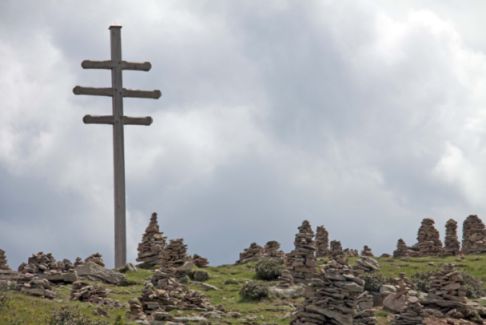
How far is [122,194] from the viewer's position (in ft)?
177

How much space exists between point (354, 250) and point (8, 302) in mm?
35003

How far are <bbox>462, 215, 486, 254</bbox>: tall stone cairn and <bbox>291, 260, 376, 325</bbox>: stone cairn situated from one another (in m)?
33.0

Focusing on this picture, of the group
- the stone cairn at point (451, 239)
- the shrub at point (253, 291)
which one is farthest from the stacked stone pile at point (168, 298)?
the stone cairn at point (451, 239)

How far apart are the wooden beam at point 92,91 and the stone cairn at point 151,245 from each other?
10.3m

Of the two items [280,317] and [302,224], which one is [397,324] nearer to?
[280,317]

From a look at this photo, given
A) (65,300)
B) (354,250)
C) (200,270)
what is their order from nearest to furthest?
1. (65,300)
2. (200,270)
3. (354,250)

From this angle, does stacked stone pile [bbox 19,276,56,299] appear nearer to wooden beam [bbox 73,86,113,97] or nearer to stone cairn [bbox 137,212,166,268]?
wooden beam [bbox 73,86,113,97]

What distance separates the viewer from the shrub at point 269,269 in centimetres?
5400

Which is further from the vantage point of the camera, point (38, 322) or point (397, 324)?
point (397, 324)

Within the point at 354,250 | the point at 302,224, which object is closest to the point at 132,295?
the point at 302,224

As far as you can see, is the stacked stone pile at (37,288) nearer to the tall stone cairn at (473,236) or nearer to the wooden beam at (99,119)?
the wooden beam at (99,119)

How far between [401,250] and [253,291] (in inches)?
1031

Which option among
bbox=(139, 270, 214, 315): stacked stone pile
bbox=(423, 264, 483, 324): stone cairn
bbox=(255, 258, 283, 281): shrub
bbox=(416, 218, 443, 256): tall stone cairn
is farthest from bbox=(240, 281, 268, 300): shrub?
bbox=(416, 218, 443, 256): tall stone cairn

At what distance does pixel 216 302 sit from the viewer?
1890 inches
